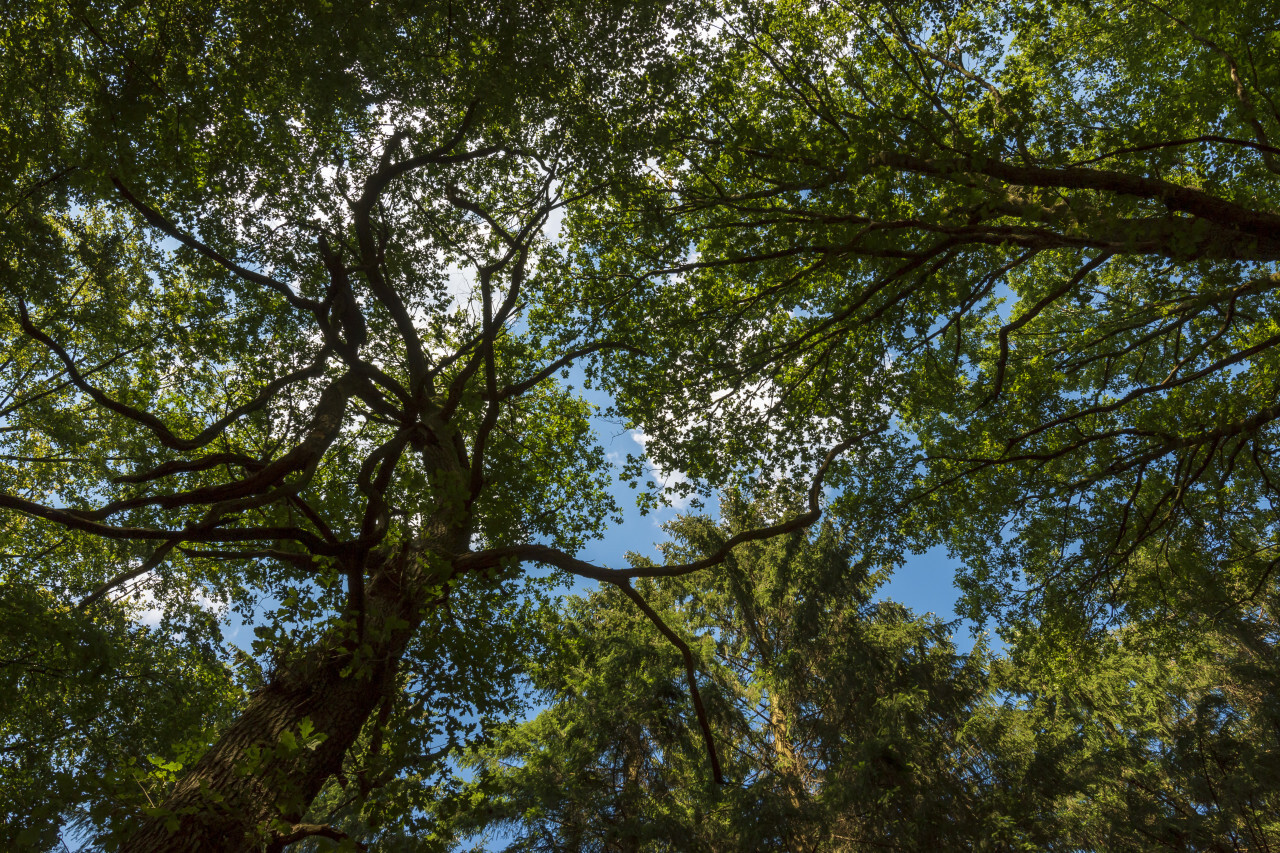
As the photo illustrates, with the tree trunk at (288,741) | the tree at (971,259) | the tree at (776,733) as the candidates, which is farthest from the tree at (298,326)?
the tree at (776,733)

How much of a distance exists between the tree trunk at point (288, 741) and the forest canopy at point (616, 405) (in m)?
0.03

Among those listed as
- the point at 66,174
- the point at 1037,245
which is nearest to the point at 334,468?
the point at 66,174

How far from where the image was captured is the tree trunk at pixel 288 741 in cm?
303

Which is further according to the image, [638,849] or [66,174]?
[638,849]

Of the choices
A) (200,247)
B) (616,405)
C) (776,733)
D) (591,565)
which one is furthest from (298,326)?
(776,733)

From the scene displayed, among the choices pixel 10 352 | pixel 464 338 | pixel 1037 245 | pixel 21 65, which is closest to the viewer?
pixel 1037 245

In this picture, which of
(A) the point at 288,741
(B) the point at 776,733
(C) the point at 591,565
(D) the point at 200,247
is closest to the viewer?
(A) the point at 288,741

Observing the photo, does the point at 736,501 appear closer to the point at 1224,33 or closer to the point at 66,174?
the point at 66,174

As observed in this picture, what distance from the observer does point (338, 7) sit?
5.40m

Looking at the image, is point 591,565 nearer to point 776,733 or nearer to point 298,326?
point 298,326

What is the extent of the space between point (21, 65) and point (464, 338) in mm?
5429

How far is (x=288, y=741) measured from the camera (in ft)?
8.36

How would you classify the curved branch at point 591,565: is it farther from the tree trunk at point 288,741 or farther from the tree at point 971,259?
the tree at point 971,259

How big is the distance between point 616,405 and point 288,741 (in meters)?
7.27
